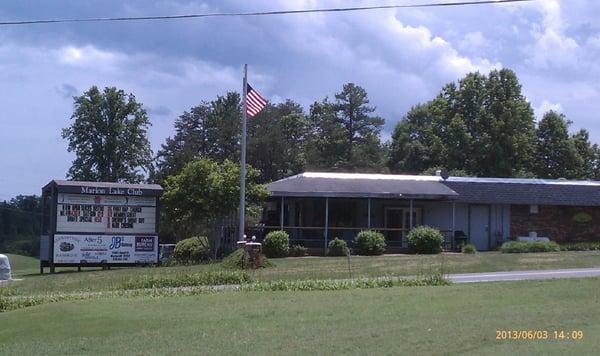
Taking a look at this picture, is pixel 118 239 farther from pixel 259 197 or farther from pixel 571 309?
pixel 571 309

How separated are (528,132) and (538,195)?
27223 millimetres

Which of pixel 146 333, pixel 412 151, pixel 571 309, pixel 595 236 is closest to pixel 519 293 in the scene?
pixel 571 309

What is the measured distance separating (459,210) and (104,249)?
18621 mm

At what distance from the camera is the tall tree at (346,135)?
72.4 meters

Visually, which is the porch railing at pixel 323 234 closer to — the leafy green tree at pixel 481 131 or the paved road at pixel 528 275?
the paved road at pixel 528 275

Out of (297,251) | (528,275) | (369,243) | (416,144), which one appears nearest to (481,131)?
(416,144)

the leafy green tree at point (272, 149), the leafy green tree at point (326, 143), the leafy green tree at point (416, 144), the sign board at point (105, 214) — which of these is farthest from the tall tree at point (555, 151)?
the sign board at point (105, 214)

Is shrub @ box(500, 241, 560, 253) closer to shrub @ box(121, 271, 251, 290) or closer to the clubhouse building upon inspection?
the clubhouse building

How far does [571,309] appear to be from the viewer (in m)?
12.5

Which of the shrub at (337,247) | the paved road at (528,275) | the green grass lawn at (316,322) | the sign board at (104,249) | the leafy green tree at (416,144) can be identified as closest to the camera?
the green grass lawn at (316,322)

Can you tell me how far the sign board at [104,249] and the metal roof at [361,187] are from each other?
6664 millimetres

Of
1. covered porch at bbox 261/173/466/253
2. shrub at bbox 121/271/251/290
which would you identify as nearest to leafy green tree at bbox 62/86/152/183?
covered porch at bbox 261/173/466/253

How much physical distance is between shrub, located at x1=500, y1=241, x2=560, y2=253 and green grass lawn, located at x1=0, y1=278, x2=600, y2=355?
1694 centimetres

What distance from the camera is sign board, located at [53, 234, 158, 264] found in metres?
29.2
